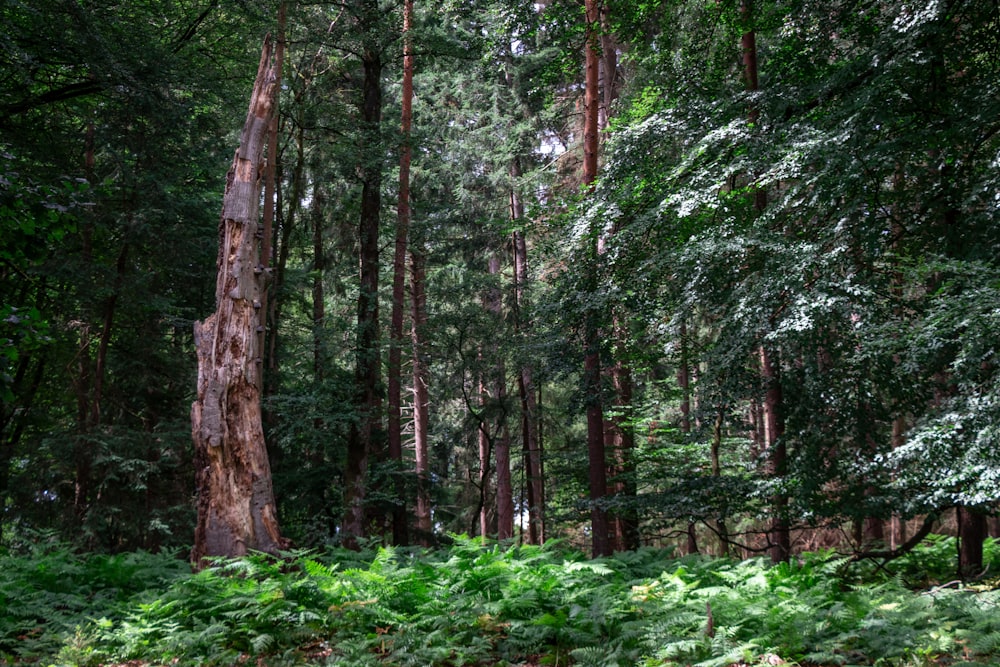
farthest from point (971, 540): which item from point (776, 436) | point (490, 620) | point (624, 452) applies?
point (490, 620)

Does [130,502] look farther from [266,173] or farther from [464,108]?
[464,108]

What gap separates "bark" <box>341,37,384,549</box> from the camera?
12008mm

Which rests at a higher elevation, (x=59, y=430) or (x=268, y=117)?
(x=268, y=117)

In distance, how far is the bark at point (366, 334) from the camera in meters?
12.0

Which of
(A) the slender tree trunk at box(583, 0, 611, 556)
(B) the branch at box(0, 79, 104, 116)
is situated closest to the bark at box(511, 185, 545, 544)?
(A) the slender tree trunk at box(583, 0, 611, 556)

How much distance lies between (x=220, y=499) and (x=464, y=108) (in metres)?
16.1

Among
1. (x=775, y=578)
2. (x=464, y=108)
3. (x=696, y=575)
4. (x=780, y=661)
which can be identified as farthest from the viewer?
(x=464, y=108)

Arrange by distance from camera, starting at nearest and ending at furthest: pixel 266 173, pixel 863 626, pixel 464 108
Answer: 1. pixel 863 626
2. pixel 266 173
3. pixel 464 108

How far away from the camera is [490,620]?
17.2 ft

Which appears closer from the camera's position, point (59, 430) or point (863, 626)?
point (863, 626)

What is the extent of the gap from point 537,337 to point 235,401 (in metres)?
5.76

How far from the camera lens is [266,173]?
12758 mm

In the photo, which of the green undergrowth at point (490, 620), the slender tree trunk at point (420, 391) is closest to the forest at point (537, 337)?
the green undergrowth at point (490, 620)

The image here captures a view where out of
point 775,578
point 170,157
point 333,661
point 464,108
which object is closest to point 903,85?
point 775,578
